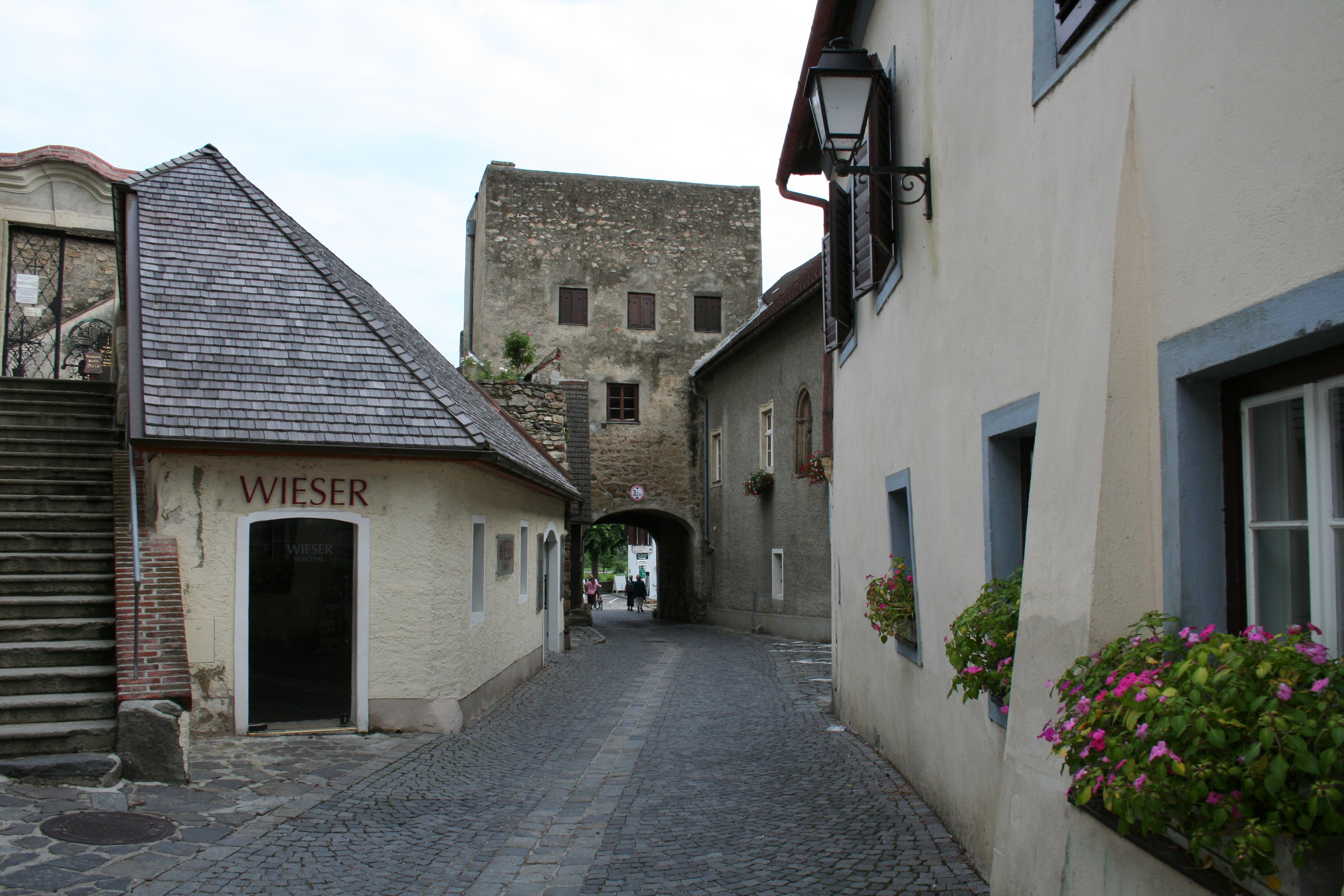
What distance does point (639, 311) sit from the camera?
29.0m

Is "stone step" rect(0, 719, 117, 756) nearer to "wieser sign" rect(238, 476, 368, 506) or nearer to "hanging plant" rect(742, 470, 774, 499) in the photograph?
"wieser sign" rect(238, 476, 368, 506)

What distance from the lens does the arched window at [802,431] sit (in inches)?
798

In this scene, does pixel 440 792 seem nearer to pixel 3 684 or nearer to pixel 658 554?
pixel 3 684

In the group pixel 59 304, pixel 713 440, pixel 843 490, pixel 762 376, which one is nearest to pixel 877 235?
pixel 843 490

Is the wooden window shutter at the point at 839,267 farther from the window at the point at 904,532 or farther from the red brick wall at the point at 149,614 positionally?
the red brick wall at the point at 149,614

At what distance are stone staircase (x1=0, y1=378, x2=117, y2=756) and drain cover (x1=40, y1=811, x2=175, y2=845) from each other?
0.84 m

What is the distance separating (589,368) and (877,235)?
21842mm

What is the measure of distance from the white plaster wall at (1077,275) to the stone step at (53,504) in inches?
287

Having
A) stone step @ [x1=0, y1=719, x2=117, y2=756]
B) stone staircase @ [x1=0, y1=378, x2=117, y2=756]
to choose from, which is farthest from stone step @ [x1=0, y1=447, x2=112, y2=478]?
stone step @ [x1=0, y1=719, x2=117, y2=756]

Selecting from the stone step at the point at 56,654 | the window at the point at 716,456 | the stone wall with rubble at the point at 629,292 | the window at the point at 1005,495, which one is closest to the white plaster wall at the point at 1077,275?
the window at the point at 1005,495

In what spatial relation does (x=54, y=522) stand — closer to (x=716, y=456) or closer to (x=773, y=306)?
(x=773, y=306)

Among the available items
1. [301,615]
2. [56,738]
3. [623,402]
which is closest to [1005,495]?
[56,738]

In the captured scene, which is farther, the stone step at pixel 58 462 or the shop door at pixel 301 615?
the shop door at pixel 301 615

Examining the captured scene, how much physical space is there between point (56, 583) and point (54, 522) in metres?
1.10
